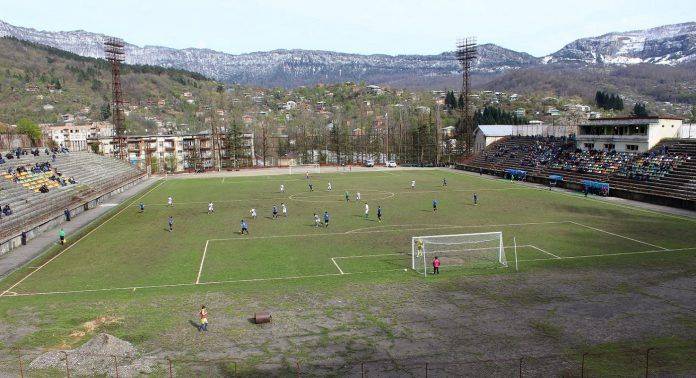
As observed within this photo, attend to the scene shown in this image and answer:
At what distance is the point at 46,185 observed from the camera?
48.8 metres

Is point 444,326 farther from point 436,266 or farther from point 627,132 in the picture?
point 627,132

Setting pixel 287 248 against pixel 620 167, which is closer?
pixel 287 248

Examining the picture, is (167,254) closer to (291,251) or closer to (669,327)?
(291,251)

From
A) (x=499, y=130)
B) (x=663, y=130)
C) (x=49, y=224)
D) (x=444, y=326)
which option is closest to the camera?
(x=444, y=326)

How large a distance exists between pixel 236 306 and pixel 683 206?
4220 centimetres

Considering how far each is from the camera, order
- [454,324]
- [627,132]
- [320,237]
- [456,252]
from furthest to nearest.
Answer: [627,132] < [320,237] < [456,252] < [454,324]

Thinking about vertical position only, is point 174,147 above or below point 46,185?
above

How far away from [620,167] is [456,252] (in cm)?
3901

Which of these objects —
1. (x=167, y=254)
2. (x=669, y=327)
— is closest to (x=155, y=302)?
(x=167, y=254)

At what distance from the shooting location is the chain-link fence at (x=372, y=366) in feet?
47.9

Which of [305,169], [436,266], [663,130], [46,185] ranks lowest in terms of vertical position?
[436,266]

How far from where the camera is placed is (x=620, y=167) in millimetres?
58469

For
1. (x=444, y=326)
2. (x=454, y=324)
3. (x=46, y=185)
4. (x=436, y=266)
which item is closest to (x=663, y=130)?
(x=436, y=266)

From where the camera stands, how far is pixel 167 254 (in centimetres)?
3086
